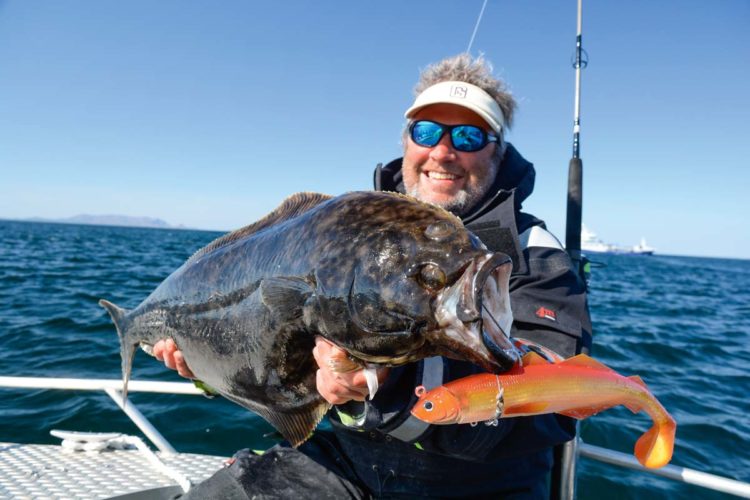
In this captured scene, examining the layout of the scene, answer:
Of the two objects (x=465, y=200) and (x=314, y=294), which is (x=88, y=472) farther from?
(x=465, y=200)

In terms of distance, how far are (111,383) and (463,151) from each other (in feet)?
13.2

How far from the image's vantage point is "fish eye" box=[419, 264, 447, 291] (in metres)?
1.63

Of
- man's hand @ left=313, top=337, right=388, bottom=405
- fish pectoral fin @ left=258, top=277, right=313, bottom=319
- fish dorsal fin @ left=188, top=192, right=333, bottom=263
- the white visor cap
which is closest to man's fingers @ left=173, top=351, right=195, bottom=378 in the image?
fish dorsal fin @ left=188, top=192, right=333, bottom=263

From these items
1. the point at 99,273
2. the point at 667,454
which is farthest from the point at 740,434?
the point at 99,273

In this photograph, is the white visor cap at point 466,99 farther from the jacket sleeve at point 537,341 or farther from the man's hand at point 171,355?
the man's hand at point 171,355

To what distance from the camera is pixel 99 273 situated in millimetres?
19859

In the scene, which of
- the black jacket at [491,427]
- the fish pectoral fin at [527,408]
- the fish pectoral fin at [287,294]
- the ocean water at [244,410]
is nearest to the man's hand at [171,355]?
the ocean water at [244,410]

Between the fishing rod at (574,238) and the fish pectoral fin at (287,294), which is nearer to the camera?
the fish pectoral fin at (287,294)

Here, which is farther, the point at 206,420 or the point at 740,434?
the point at 740,434

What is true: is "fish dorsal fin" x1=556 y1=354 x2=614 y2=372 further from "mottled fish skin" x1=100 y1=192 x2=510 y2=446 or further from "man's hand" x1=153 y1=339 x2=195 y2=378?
"man's hand" x1=153 y1=339 x2=195 y2=378

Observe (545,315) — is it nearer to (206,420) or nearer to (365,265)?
(365,265)

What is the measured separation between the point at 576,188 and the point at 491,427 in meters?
3.31

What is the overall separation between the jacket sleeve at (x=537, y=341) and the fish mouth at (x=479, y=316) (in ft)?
1.56

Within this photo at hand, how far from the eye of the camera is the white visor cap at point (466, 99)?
3535 mm
